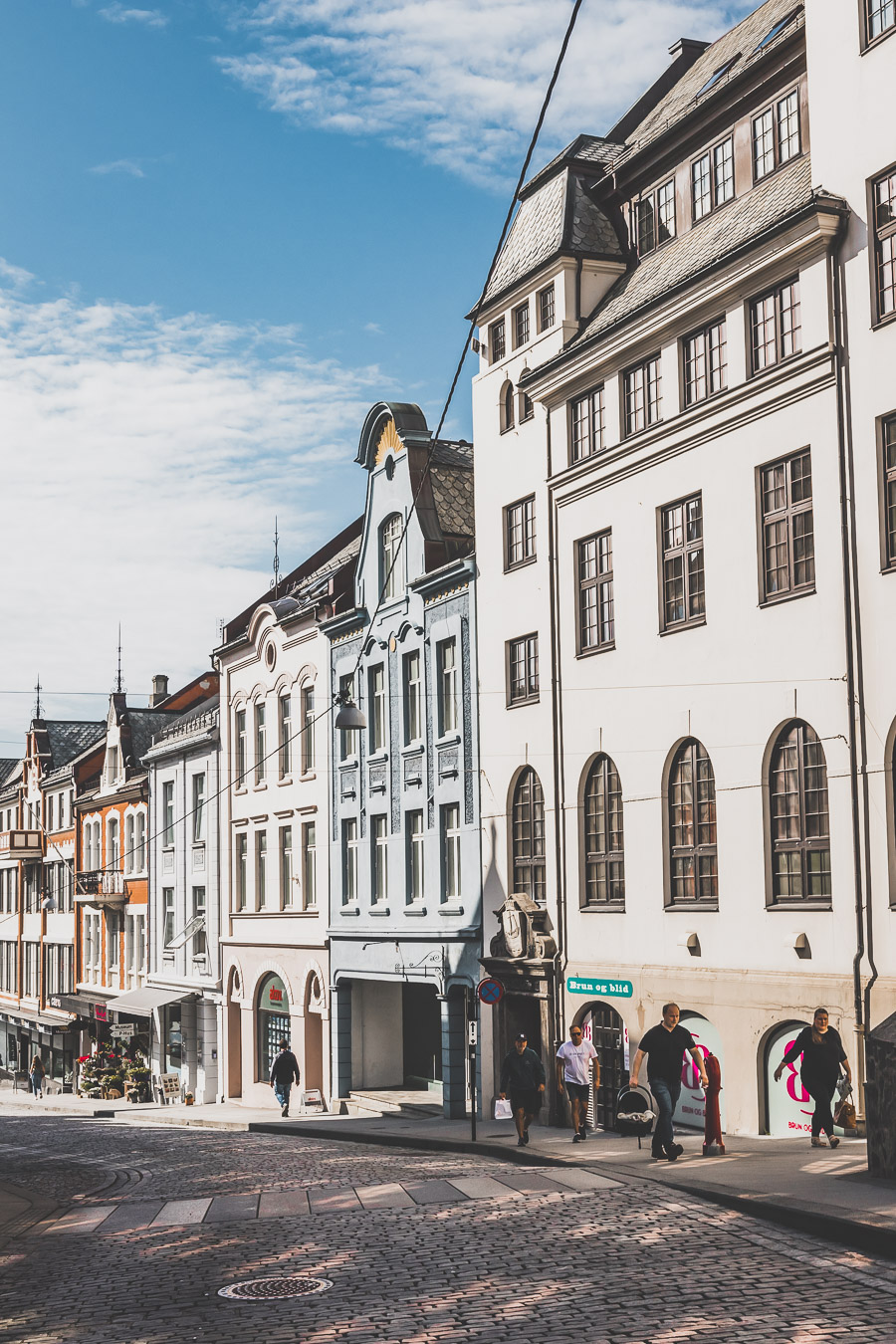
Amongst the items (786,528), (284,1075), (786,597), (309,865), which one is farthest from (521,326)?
(284,1075)

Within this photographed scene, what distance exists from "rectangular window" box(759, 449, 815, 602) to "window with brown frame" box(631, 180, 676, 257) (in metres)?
6.84

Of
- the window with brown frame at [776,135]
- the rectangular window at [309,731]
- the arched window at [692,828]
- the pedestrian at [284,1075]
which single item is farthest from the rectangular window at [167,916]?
the window with brown frame at [776,135]

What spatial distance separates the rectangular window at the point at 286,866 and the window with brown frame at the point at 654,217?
19.0m

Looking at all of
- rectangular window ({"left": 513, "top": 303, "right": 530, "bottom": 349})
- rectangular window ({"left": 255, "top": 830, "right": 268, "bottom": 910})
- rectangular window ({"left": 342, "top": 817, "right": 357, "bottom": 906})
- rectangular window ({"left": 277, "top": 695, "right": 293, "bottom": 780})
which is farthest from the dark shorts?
rectangular window ({"left": 255, "top": 830, "right": 268, "bottom": 910})

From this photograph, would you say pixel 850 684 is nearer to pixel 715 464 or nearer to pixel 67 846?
pixel 715 464

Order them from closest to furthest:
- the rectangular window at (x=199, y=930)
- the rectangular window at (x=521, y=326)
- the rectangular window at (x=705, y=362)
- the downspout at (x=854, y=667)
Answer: the downspout at (x=854, y=667) → the rectangular window at (x=705, y=362) → the rectangular window at (x=521, y=326) → the rectangular window at (x=199, y=930)

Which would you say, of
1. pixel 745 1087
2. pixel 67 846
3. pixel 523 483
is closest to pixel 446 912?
pixel 523 483

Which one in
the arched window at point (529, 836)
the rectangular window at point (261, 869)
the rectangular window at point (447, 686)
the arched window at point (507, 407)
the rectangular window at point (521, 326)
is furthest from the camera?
the rectangular window at point (261, 869)

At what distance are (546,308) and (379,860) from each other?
13148mm

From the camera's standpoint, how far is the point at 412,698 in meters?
33.8

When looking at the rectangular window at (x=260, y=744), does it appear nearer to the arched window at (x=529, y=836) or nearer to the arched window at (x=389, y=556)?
the arched window at (x=389, y=556)

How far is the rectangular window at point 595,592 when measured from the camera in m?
25.8

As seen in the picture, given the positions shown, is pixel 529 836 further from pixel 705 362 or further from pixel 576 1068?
pixel 705 362

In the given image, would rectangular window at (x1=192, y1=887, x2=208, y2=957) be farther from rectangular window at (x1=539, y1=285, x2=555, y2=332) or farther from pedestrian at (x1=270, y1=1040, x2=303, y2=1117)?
rectangular window at (x1=539, y1=285, x2=555, y2=332)
